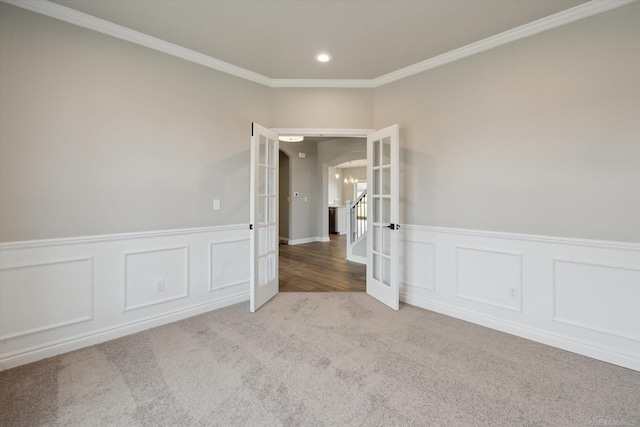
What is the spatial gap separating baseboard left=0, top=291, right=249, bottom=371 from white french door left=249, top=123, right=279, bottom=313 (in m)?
0.47

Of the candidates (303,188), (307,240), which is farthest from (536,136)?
(307,240)

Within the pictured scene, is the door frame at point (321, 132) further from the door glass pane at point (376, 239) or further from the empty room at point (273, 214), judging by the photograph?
the door glass pane at point (376, 239)

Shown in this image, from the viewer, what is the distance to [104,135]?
2.49 meters

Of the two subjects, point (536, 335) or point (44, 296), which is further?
point (536, 335)

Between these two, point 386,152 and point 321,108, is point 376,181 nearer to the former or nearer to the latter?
point 386,152

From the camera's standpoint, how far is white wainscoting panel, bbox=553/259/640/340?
7.01 ft

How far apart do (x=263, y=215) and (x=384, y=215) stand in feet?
4.76

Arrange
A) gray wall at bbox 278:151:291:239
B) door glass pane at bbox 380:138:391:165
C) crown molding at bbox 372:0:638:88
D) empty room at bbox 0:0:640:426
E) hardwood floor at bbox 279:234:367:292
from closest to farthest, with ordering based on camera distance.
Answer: empty room at bbox 0:0:640:426
crown molding at bbox 372:0:638:88
door glass pane at bbox 380:138:391:165
hardwood floor at bbox 279:234:367:292
gray wall at bbox 278:151:291:239

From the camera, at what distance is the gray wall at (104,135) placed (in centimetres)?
214

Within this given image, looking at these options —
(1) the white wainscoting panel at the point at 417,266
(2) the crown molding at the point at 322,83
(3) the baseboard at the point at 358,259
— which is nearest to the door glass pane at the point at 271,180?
(2) the crown molding at the point at 322,83

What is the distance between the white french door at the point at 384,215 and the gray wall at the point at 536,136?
27 centimetres

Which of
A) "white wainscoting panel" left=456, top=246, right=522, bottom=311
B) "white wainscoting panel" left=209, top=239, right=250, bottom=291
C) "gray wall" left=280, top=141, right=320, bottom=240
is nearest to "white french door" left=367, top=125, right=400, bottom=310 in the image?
"white wainscoting panel" left=456, top=246, right=522, bottom=311

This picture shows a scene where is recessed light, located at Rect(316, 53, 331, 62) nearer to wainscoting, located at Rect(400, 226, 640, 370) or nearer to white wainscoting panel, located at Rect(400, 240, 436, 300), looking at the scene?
wainscoting, located at Rect(400, 226, 640, 370)

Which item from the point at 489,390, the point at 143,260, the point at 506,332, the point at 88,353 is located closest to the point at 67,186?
the point at 143,260
